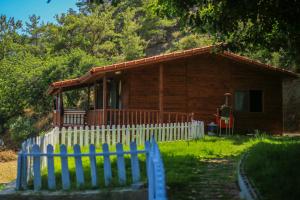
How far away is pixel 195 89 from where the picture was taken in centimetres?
2584

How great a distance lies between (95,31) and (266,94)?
115 ft

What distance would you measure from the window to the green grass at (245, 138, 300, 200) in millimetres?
14465

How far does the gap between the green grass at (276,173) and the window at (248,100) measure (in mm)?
14465

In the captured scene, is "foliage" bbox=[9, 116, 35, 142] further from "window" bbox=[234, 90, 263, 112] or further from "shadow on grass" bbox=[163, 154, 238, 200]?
"shadow on grass" bbox=[163, 154, 238, 200]

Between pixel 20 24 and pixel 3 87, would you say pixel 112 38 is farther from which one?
pixel 20 24

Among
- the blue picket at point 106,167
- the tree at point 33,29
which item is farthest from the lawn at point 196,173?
the tree at point 33,29

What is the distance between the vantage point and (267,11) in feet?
43.6

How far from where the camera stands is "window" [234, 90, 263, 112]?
26.8 metres

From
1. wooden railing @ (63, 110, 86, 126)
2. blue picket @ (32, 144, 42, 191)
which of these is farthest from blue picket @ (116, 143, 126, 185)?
wooden railing @ (63, 110, 86, 126)

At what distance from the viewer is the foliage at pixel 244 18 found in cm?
1265

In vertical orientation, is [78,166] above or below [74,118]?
below

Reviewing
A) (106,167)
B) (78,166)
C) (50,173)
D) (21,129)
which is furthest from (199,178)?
(21,129)

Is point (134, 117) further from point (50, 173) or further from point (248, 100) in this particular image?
point (50, 173)

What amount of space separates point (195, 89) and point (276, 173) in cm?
1689
